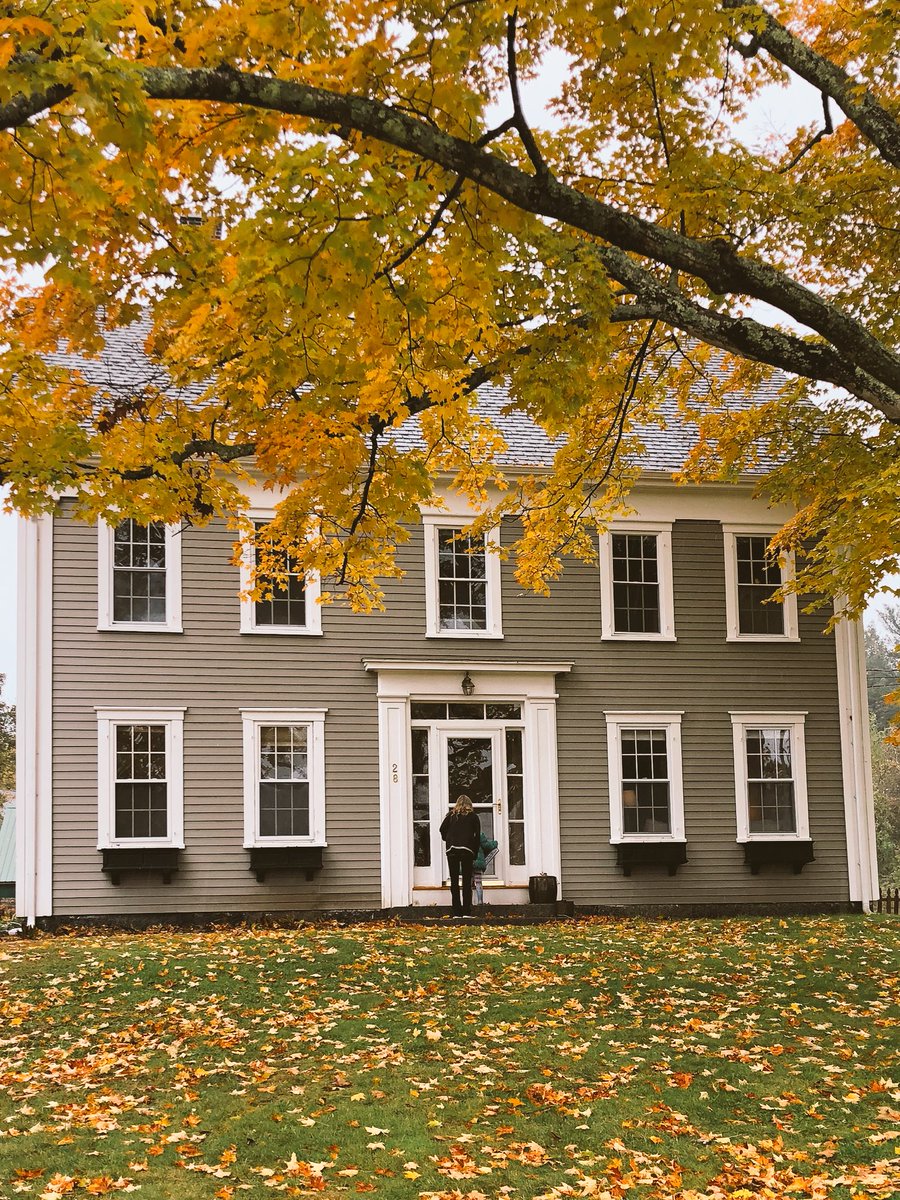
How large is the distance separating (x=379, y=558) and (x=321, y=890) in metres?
7.35

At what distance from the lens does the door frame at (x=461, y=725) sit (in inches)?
712

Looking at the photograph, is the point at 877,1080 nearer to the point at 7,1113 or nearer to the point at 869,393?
the point at 869,393

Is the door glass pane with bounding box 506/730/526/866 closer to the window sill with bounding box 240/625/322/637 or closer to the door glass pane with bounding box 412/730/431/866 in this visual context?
the door glass pane with bounding box 412/730/431/866

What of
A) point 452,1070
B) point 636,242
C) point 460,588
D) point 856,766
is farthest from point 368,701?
point 636,242

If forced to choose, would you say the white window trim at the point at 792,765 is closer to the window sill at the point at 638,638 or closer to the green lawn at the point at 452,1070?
the window sill at the point at 638,638

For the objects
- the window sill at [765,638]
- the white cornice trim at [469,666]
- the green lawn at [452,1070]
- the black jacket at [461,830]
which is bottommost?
the green lawn at [452,1070]

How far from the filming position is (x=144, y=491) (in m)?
10.5

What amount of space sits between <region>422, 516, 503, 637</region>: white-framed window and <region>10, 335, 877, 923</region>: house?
3 cm

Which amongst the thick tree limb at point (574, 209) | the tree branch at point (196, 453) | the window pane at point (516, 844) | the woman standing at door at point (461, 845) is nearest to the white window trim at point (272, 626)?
the woman standing at door at point (461, 845)

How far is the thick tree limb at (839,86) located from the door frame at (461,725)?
32.7 feet

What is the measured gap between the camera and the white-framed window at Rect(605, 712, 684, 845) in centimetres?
1898

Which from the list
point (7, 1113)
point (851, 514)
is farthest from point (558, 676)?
point (7, 1113)

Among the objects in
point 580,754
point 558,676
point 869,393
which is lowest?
point 580,754

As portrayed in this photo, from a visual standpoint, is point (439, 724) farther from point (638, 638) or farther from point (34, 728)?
point (34, 728)
